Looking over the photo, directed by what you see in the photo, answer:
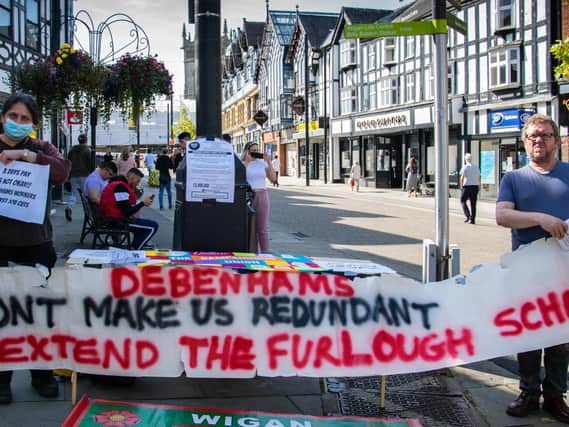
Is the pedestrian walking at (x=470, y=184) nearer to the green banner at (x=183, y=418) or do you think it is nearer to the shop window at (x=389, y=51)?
the green banner at (x=183, y=418)

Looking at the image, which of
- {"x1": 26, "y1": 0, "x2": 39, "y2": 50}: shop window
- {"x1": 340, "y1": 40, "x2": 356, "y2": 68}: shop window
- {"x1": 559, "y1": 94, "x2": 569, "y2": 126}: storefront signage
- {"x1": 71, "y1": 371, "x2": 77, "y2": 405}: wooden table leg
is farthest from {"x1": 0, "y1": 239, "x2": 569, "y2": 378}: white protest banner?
{"x1": 340, "y1": 40, "x2": 356, "y2": 68}: shop window

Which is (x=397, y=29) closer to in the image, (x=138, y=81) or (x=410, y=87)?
(x=138, y=81)

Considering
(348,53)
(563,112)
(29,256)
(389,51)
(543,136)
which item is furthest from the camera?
(348,53)

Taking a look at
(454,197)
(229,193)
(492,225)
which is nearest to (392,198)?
(454,197)

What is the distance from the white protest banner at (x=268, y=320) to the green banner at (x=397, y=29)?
2.23 m

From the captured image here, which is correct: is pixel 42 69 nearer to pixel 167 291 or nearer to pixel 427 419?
pixel 167 291

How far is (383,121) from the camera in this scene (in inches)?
1355

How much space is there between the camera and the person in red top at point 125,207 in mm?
9133

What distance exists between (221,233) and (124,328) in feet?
8.32

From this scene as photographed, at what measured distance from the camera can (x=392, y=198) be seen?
2736 cm

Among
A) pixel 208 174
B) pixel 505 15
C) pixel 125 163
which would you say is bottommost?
pixel 208 174

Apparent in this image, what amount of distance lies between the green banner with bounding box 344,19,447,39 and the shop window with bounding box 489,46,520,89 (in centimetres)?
2079

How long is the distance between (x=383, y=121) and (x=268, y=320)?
31.3 meters

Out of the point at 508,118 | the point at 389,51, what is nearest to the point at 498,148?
the point at 508,118
